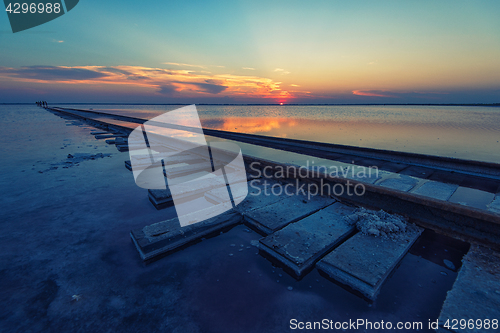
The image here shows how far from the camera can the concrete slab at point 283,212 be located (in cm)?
297

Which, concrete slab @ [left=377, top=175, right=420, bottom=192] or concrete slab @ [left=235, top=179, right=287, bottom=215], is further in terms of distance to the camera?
concrete slab @ [left=377, top=175, right=420, bottom=192]

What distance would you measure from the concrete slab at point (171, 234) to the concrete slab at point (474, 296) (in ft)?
7.74

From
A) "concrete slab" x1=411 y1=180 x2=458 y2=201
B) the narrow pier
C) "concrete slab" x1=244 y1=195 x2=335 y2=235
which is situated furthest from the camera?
"concrete slab" x1=411 y1=180 x2=458 y2=201

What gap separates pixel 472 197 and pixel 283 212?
374cm

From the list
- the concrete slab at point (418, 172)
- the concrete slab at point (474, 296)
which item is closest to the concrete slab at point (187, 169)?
the concrete slab at point (474, 296)

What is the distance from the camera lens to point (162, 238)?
103 inches

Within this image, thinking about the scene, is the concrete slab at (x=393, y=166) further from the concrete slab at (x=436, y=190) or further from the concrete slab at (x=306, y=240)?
the concrete slab at (x=306, y=240)

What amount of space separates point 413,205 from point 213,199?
312 centimetres

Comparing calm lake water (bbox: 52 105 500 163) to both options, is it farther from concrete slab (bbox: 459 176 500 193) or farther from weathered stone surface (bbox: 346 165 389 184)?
weathered stone surface (bbox: 346 165 389 184)

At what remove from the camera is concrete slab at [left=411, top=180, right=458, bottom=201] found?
3.90 metres

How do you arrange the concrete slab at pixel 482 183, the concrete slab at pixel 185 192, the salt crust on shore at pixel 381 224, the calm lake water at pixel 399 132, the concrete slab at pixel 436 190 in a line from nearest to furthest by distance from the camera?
the salt crust on shore at pixel 381 224, the concrete slab at pixel 185 192, the concrete slab at pixel 436 190, the concrete slab at pixel 482 183, the calm lake water at pixel 399 132

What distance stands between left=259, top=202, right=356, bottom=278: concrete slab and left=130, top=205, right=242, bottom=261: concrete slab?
29.0 inches

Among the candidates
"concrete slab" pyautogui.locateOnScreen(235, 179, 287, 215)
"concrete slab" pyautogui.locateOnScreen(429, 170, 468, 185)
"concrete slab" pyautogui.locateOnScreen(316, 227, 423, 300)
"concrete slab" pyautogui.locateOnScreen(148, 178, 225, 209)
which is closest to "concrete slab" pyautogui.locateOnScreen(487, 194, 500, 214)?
"concrete slab" pyautogui.locateOnScreen(429, 170, 468, 185)

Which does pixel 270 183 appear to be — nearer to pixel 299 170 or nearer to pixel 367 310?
pixel 299 170
